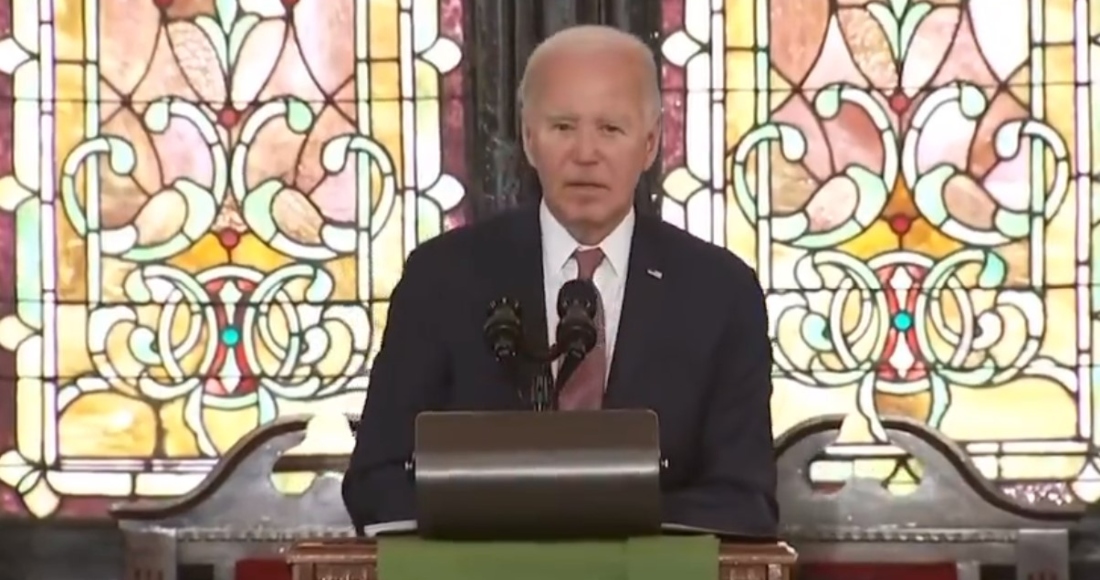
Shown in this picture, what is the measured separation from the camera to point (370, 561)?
180 cm

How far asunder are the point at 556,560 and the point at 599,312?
0.51 m

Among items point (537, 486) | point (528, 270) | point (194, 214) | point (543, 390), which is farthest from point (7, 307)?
point (537, 486)

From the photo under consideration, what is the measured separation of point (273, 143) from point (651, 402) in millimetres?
1546

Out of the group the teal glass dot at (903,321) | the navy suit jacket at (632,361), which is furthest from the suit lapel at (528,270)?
the teal glass dot at (903,321)

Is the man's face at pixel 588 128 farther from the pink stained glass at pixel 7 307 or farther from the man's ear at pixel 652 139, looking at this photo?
the pink stained glass at pixel 7 307

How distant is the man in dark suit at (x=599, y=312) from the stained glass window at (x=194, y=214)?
1221 mm

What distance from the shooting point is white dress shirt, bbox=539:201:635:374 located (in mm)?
2336

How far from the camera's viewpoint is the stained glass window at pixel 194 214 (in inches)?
140

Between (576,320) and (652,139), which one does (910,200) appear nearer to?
(652,139)

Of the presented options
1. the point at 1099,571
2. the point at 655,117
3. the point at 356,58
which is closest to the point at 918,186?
the point at 1099,571

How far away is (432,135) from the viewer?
11.8 ft

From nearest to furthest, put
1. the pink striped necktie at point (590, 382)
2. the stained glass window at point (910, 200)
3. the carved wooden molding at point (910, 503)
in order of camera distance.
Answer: the pink striped necktie at point (590, 382) → the carved wooden molding at point (910, 503) → the stained glass window at point (910, 200)

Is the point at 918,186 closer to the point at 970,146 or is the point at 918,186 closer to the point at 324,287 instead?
the point at 970,146

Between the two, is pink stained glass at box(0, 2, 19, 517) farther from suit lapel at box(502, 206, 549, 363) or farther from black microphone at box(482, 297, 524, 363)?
black microphone at box(482, 297, 524, 363)
